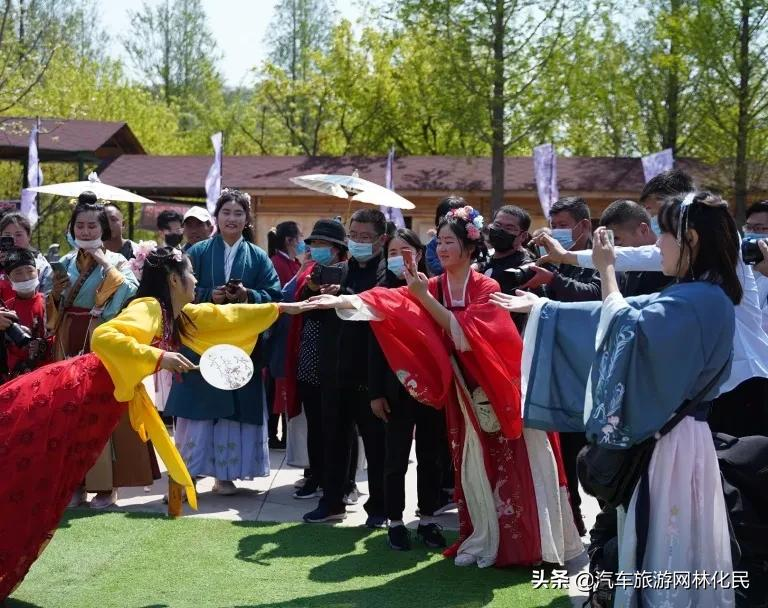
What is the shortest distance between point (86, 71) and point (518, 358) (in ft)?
107

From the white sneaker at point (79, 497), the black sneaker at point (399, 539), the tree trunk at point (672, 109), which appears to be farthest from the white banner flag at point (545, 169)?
the black sneaker at point (399, 539)

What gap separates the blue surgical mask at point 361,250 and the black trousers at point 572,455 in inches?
62.6

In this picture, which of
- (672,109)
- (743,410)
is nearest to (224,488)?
(743,410)

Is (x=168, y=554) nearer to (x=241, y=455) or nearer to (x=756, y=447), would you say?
(x=241, y=455)

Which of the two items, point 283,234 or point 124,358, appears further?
point 283,234

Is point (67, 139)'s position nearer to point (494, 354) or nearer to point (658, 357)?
point (494, 354)

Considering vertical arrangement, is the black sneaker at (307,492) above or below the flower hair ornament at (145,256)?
below

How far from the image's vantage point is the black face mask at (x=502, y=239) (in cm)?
582

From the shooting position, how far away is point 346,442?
20.1 ft

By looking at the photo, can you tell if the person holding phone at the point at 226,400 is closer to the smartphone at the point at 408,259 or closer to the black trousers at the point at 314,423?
the black trousers at the point at 314,423

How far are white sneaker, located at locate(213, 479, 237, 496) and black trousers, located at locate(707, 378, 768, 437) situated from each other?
3.30 m

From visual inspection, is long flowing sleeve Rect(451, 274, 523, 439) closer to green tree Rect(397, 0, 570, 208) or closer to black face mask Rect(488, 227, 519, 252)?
black face mask Rect(488, 227, 519, 252)

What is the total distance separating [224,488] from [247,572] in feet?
5.85

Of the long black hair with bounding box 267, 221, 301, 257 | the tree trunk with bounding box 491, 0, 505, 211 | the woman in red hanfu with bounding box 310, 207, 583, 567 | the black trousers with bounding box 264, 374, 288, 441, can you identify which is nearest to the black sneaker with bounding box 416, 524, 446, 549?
the woman in red hanfu with bounding box 310, 207, 583, 567
